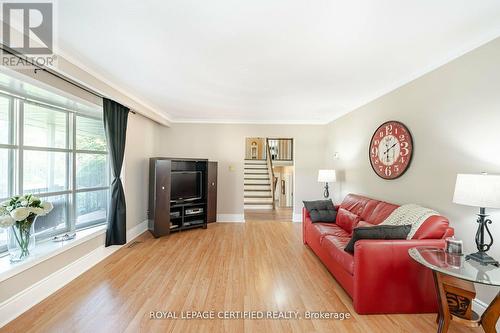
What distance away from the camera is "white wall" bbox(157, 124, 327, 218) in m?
5.80

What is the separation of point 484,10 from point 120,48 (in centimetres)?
316

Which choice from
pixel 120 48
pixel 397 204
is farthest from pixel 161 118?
pixel 397 204

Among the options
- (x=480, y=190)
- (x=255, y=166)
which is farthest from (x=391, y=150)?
(x=255, y=166)

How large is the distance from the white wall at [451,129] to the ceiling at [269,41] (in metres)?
0.18

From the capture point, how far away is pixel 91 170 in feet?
11.8

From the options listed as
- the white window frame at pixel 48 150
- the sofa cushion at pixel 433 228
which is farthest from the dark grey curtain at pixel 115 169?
the sofa cushion at pixel 433 228

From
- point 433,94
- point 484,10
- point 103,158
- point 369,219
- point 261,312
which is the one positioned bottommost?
point 261,312

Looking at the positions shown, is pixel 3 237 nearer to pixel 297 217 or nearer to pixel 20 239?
pixel 20 239

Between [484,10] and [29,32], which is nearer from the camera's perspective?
[484,10]

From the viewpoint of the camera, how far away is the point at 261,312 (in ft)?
7.26

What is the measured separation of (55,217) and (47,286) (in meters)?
0.92

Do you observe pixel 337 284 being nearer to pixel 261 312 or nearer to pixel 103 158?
pixel 261 312

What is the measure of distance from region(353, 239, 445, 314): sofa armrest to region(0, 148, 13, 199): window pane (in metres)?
3.66

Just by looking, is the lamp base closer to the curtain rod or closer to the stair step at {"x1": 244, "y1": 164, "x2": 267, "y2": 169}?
the curtain rod
